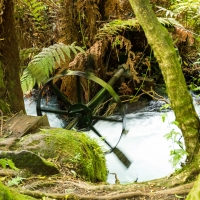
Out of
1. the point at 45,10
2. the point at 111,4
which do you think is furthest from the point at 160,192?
the point at 45,10

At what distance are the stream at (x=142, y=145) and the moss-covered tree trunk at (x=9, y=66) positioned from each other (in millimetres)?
1468

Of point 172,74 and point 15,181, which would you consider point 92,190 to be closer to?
point 15,181

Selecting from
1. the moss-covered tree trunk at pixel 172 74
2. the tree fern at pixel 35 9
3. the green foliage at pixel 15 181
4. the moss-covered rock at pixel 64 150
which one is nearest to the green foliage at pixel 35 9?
the tree fern at pixel 35 9

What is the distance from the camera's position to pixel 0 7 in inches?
132

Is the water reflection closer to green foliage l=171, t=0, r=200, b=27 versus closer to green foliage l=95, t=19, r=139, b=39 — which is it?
green foliage l=95, t=19, r=139, b=39

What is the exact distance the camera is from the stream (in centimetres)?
433

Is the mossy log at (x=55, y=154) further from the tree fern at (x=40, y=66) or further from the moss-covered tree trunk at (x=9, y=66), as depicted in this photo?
the tree fern at (x=40, y=66)

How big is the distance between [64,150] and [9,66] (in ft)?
4.46

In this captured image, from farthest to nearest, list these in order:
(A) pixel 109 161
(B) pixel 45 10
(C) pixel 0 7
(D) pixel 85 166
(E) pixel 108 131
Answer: (B) pixel 45 10, (E) pixel 108 131, (A) pixel 109 161, (C) pixel 0 7, (D) pixel 85 166

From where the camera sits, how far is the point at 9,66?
361cm

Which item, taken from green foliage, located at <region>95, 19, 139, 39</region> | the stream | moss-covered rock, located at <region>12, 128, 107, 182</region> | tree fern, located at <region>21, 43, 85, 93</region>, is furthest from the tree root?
green foliage, located at <region>95, 19, 139, 39</region>

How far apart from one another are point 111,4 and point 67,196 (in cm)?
380

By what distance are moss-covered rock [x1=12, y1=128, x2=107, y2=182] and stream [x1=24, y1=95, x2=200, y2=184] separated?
1.00 meters

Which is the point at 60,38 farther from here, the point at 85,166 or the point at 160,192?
the point at 160,192
